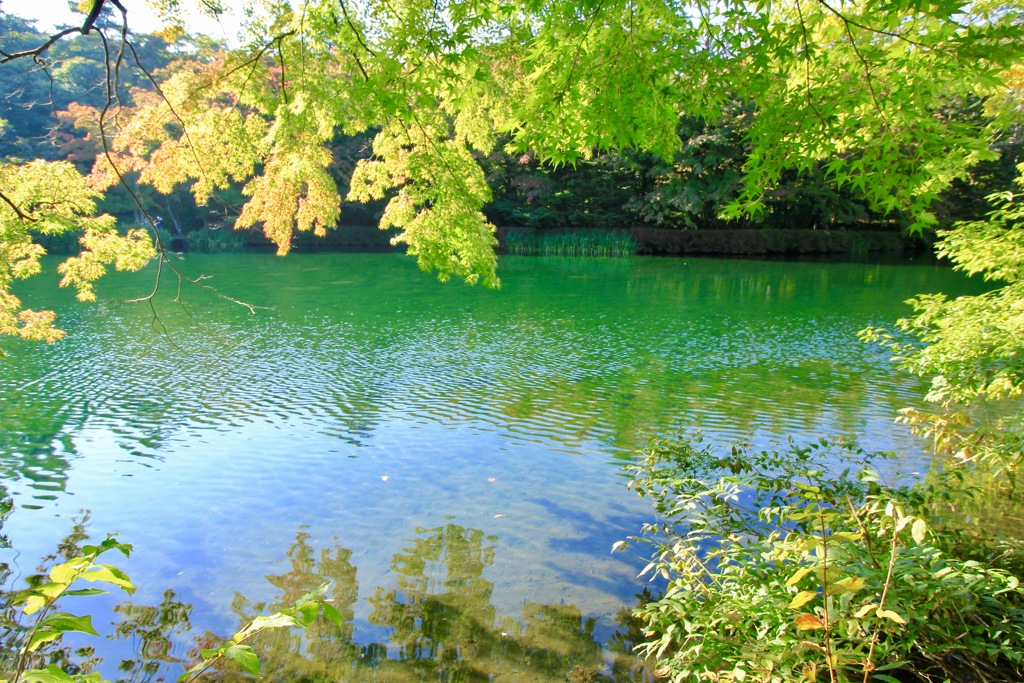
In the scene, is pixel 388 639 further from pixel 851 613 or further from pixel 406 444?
pixel 406 444

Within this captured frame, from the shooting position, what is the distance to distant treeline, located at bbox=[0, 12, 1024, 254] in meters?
24.9

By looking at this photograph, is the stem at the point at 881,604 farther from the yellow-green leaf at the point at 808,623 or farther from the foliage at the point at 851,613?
the yellow-green leaf at the point at 808,623

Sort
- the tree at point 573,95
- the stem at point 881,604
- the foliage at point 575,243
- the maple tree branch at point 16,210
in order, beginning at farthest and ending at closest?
the foliage at point 575,243 < the maple tree branch at point 16,210 < the tree at point 573,95 < the stem at point 881,604

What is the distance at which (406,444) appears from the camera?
21.0ft

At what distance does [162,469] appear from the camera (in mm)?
5816

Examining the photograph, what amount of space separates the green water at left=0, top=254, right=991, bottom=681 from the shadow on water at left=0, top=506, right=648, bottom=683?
2 centimetres

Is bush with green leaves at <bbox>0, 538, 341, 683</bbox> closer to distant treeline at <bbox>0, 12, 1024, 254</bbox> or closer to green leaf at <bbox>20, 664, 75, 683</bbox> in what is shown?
green leaf at <bbox>20, 664, 75, 683</bbox>

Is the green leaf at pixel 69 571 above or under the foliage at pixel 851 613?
above

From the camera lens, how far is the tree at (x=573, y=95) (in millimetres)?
3373

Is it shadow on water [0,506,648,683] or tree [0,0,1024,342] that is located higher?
tree [0,0,1024,342]

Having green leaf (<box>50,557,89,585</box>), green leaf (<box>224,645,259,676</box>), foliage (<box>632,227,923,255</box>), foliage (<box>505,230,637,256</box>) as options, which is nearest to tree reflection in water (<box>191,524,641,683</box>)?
green leaf (<box>224,645,259,676</box>)

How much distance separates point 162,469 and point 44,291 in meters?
13.6

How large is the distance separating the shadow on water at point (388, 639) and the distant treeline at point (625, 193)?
21.3m

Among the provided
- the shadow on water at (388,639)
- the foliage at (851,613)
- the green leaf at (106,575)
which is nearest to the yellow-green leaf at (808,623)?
the foliage at (851,613)
